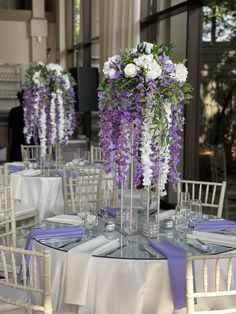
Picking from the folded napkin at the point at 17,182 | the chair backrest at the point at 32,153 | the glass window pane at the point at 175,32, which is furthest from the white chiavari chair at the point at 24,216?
the glass window pane at the point at 175,32

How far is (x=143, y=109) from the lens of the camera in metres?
2.72

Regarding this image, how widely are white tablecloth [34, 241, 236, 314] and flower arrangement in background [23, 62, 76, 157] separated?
8.57 feet

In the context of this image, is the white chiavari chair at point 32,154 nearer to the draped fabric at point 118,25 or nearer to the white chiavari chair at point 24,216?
the white chiavari chair at point 24,216

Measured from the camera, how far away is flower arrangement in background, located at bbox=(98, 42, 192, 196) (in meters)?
2.71

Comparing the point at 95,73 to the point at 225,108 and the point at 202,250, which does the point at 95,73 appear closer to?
the point at 225,108

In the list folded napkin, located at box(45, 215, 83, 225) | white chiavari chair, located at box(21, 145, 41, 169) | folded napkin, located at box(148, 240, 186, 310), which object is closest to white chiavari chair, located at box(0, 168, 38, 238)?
white chiavari chair, located at box(21, 145, 41, 169)

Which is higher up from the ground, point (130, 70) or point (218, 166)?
point (130, 70)

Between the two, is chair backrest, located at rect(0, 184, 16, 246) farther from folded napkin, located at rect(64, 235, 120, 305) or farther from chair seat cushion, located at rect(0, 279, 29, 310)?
folded napkin, located at rect(64, 235, 120, 305)

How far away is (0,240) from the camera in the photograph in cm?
412

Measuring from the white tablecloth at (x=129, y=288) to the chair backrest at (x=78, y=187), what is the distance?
1.61 metres

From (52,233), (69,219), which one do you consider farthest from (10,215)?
(52,233)

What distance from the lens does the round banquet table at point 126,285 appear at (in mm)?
2512

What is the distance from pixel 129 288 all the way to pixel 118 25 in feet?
18.9

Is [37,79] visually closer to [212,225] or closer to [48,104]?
[48,104]
